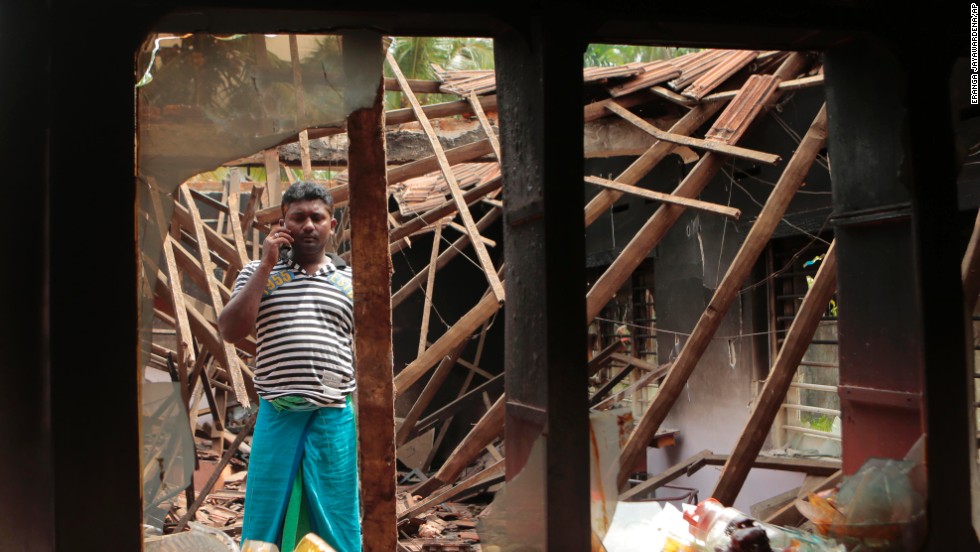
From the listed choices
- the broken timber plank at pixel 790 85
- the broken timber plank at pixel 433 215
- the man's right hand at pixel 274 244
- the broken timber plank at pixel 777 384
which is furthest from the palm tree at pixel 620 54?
the man's right hand at pixel 274 244

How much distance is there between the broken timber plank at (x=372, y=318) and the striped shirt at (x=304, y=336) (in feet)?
0.84

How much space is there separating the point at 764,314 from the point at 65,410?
6971 mm

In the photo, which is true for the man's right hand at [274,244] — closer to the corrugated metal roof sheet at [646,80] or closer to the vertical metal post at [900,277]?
the vertical metal post at [900,277]

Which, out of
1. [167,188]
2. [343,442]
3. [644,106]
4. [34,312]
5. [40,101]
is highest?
[644,106]

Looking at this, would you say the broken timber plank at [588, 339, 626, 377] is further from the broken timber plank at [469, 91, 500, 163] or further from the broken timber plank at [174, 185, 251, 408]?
the broken timber plank at [174, 185, 251, 408]

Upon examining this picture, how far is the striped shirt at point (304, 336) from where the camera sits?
3.61 metres

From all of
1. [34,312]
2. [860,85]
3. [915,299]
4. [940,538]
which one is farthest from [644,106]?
[34,312]

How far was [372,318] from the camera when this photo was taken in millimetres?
3449

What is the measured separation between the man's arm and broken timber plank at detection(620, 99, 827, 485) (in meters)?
2.84

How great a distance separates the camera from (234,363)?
501 centimetres

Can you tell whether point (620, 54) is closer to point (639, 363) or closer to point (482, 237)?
point (639, 363)

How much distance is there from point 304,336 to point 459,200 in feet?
7.70

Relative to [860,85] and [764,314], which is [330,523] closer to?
[860,85]

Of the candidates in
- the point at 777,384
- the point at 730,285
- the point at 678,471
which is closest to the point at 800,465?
the point at 678,471
